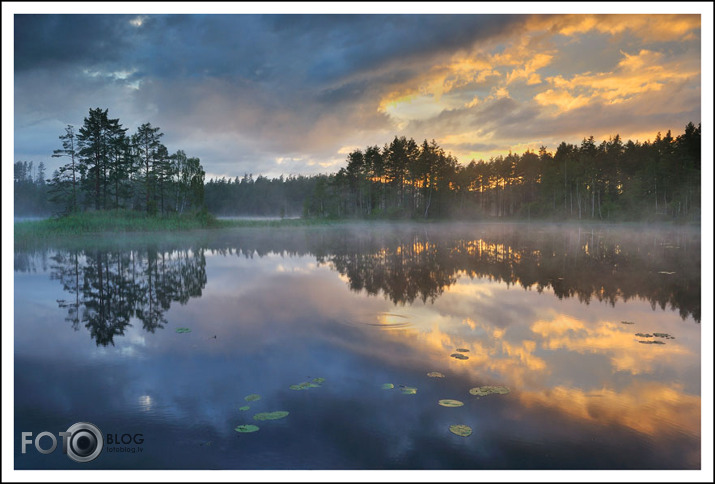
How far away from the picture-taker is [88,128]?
50.2 meters

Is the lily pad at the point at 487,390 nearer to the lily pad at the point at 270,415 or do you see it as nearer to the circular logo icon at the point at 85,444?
the lily pad at the point at 270,415

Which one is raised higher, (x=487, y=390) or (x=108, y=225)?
(x=108, y=225)

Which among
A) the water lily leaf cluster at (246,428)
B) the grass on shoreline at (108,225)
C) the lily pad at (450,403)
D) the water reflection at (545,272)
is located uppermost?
A: the grass on shoreline at (108,225)

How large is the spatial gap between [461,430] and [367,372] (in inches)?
82.1


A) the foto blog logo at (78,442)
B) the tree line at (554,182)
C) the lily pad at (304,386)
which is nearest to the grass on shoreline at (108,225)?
the tree line at (554,182)

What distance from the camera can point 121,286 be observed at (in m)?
14.3

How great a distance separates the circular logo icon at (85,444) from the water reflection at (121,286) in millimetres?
3813

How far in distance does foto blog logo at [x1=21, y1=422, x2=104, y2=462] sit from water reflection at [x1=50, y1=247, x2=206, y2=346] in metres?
3.49

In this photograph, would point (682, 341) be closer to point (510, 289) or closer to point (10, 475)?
point (510, 289)

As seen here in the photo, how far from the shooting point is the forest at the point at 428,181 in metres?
52.2

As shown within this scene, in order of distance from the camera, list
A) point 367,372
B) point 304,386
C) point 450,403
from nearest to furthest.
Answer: point 450,403 < point 304,386 < point 367,372

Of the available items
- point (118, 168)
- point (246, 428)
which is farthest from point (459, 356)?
point (118, 168)

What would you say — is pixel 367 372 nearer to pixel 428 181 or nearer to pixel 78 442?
pixel 78 442

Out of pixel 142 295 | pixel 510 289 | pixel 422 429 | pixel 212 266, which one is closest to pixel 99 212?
pixel 212 266
